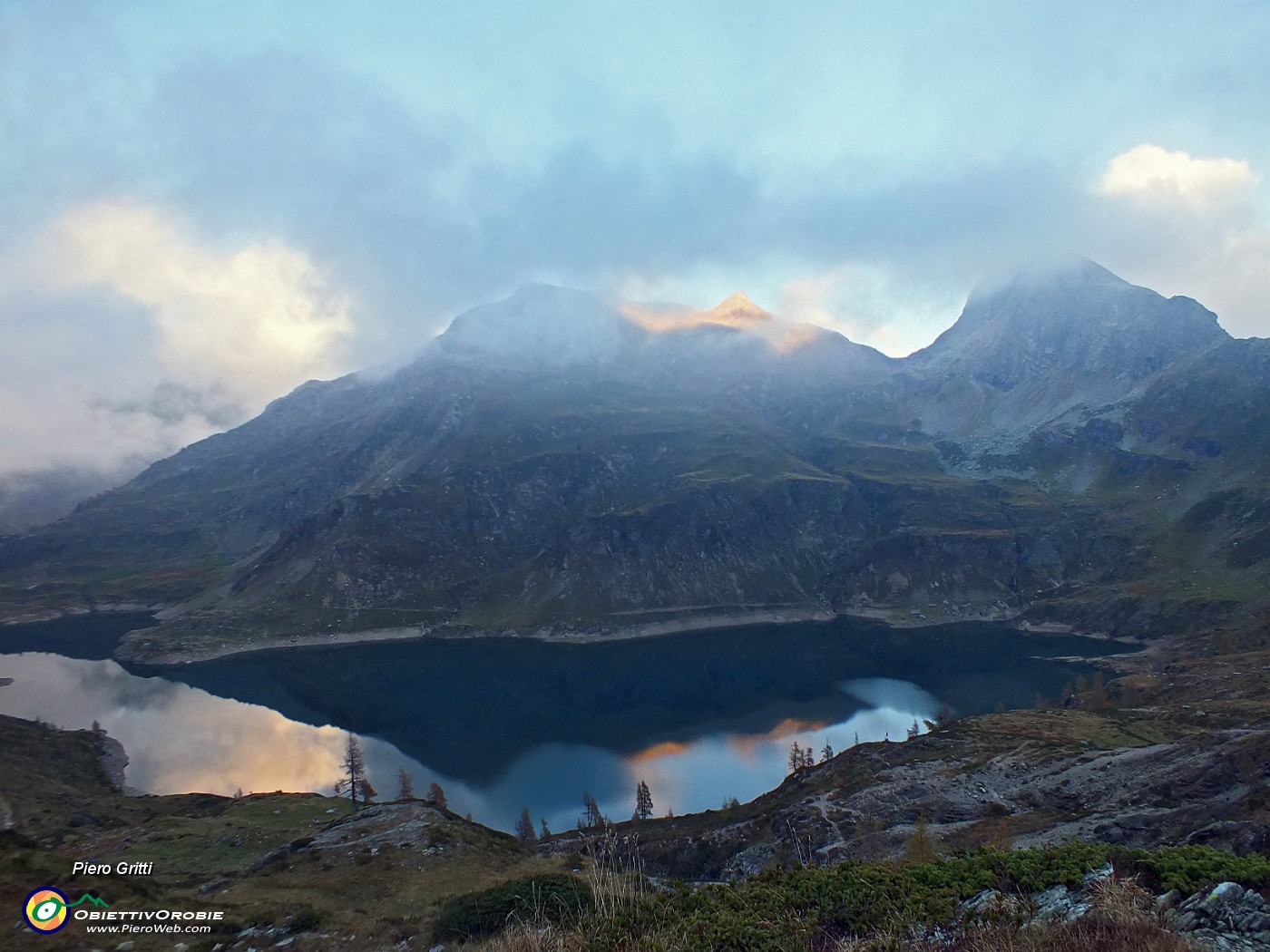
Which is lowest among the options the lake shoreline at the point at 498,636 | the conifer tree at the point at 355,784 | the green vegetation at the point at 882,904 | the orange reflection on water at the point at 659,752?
the orange reflection on water at the point at 659,752

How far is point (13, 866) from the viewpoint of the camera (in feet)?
70.8

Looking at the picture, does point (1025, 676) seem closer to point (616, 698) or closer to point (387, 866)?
point (616, 698)

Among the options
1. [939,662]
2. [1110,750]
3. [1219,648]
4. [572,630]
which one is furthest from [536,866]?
[572,630]

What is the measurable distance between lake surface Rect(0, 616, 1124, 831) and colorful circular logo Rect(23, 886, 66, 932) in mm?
66027

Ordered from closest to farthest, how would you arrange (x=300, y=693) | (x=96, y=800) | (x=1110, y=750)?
(x=1110, y=750)
(x=96, y=800)
(x=300, y=693)

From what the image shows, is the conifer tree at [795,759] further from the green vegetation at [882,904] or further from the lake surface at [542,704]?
the green vegetation at [882,904]

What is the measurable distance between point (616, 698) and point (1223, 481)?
202 m

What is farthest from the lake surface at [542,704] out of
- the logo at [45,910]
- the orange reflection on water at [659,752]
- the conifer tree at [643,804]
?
the logo at [45,910]

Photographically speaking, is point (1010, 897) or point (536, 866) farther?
point (536, 866)

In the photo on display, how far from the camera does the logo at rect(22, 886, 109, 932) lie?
18.0 meters

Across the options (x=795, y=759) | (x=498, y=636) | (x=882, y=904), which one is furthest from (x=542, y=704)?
(x=882, y=904)

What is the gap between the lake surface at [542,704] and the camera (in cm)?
9294

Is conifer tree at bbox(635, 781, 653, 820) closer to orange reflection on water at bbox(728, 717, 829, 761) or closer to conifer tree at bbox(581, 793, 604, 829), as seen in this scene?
conifer tree at bbox(581, 793, 604, 829)

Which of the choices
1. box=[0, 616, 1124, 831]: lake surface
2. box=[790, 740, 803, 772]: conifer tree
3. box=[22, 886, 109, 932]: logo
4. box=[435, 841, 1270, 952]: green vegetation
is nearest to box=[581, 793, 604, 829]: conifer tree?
box=[0, 616, 1124, 831]: lake surface
